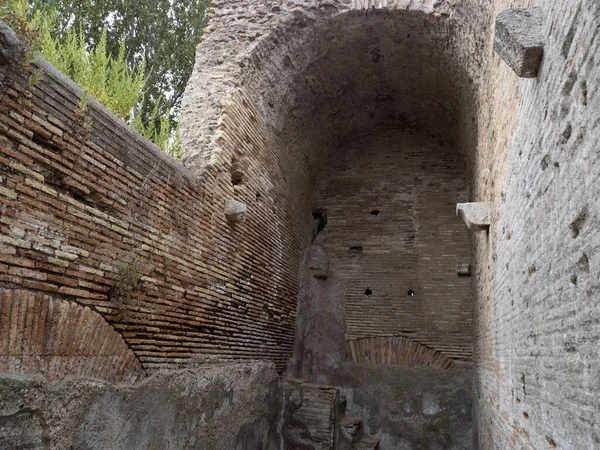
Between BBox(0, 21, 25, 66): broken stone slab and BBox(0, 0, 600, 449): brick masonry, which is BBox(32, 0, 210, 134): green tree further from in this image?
BBox(0, 21, 25, 66): broken stone slab

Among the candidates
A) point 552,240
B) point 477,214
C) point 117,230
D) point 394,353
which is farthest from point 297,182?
point 552,240

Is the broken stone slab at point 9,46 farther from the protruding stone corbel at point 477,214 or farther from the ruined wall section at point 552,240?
the protruding stone corbel at point 477,214

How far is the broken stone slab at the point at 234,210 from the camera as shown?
4891mm

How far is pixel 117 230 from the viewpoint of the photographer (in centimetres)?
331

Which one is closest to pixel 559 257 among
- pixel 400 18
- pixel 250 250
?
pixel 250 250

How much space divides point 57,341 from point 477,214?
3.38 metres

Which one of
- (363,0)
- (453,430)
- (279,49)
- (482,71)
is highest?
(363,0)

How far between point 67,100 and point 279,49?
3378 millimetres

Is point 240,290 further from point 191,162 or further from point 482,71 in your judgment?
point 482,71

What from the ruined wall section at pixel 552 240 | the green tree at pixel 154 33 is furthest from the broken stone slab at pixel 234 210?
the green tree at pixel 154 33

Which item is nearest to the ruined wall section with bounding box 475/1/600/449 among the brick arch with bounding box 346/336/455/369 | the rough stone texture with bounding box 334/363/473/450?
the rough stone texture with bounding box 334/363/473/450

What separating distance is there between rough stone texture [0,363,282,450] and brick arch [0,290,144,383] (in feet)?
0.24

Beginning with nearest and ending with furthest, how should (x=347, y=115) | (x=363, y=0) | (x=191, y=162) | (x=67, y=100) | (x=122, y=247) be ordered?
(x=67, y=100) → (x=122, y=247) → (x=191, y=162) → (x=363, y=0) → (x=347, y=115)

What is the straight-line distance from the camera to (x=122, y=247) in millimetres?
3348
